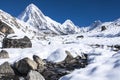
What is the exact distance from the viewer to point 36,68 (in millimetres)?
26547

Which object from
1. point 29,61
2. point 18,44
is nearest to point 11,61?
point 29,61

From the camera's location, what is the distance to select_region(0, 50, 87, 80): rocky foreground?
75.9ft

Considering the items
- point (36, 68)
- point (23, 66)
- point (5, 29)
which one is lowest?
point (36, 68)

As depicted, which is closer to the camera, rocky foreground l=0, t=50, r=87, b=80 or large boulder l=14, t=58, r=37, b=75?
rocky foreground l=0, t=50, r=87, b=80

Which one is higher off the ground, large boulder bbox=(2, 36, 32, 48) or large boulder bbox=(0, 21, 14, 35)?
→ large boulder bbox=(0, 21, 14, 35)

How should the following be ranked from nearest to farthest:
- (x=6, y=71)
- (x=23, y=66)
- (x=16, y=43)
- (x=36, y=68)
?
(x=6, y=71), (x=23, y=66), (x=36, y=68), (x=16, y=43)

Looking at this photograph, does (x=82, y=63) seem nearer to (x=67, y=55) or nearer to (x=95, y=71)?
(x=67, y=55)

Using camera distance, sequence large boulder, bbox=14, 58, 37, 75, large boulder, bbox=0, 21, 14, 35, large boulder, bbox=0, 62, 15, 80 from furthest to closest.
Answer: large boulder, bbox=0, 21, 14, 35 < large boulder, bbox=14, 58, 37, 75 < large boulder, bbox=0, 62, 15, 80

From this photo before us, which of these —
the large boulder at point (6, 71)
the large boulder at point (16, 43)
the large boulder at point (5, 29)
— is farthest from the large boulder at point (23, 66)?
the large boulder at point (5, 29)

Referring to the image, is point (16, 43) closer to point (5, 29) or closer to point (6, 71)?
point (6, 71)

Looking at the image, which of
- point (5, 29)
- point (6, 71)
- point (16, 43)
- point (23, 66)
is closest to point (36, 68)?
point (23, 66)

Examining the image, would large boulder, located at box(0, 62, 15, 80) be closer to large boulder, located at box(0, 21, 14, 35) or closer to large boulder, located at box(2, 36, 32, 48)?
large boulder, located at box(2, 36, 32, 48)

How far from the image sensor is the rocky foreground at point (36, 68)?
2312 cm

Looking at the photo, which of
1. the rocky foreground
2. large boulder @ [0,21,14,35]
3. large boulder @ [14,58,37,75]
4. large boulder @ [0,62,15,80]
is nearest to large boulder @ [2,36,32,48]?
the rocky foreground
